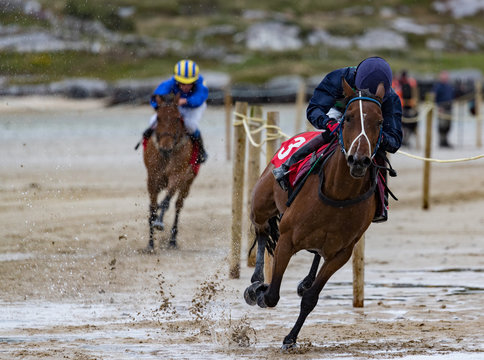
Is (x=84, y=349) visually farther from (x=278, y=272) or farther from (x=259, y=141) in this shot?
(x=259, y=141)

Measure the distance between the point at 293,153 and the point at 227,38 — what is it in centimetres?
6468

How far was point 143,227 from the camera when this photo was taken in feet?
45.2

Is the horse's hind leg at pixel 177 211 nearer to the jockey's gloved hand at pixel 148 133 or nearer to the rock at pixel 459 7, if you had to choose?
the jockey's gloved hand at pixel 148 133

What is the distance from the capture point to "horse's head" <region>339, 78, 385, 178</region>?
→ 20.7 feet

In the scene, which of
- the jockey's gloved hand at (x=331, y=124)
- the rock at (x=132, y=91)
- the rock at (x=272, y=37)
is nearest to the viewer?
the jockey's gloved hand at (x=331, y=124)

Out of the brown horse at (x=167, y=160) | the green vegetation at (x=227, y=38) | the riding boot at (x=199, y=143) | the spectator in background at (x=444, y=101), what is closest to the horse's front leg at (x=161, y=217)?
the brown horse at (x=167, y=160)

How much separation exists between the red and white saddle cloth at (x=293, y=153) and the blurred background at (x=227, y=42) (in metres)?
29.0

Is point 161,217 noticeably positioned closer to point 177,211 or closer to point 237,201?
point 177,211

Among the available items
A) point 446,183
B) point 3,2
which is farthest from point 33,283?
point 3,2

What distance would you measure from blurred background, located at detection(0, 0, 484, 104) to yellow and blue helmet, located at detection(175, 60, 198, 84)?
24429 mm

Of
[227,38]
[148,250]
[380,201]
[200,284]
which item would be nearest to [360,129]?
[380,201]

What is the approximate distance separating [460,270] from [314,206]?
154 inches

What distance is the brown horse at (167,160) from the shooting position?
12086 millimetres

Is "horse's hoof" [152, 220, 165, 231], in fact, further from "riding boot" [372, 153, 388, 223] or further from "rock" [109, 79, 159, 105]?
"rock" [109, 79, 159, 105]
